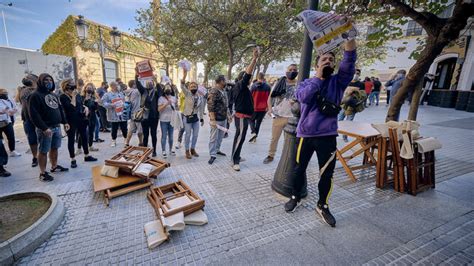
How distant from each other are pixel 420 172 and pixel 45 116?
6636 millimetres

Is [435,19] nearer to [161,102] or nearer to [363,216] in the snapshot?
[363,216]

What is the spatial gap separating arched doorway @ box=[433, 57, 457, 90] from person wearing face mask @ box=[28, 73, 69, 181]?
73.2 ft

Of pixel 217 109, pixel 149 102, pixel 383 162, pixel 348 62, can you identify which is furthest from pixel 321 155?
pixel 149 102

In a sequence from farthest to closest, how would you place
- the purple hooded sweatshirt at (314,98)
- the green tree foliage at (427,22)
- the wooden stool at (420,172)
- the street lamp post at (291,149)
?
the wooden stool at (420,172)
the street lamp post at (291,149)
the green tree foliage at (427,22)
the purple hooded sweatshirt at (314,98)

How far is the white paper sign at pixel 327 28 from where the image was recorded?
7.61ft

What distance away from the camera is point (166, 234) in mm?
2467

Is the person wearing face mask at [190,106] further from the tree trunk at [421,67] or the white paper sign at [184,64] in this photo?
the tree trunk at [421,67]

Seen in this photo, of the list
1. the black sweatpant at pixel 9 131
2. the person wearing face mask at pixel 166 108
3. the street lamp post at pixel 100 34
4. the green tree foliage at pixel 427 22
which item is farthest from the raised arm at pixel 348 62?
the street lamp post at pixel 100 34

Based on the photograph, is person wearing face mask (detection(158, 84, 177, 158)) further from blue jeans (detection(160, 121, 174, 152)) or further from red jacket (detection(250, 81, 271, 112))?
red jacket (detection(250, 81, 271, 112))

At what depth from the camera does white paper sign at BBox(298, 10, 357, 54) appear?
7.61ft

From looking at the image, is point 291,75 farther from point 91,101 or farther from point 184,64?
point 91,101

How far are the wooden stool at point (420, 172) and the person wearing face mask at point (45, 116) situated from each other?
6.12m

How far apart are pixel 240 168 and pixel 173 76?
22315mm

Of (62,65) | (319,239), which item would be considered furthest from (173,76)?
(319,239)
